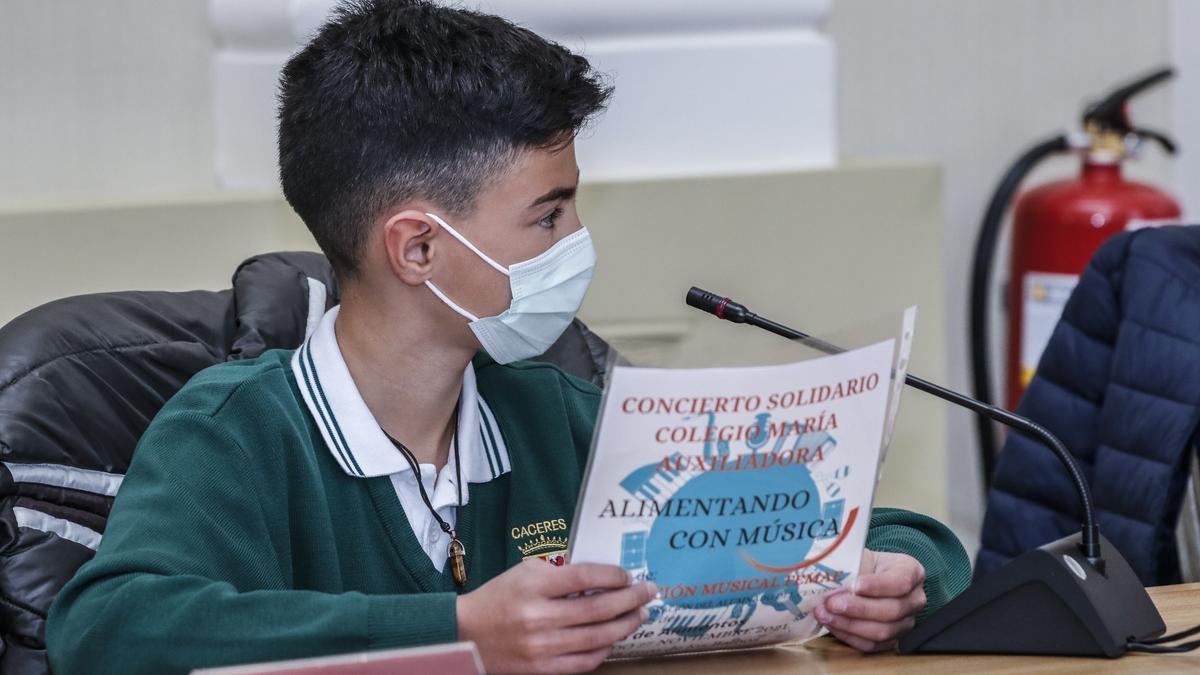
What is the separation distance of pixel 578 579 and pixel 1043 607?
360 millimetres

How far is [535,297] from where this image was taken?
4.01 feet

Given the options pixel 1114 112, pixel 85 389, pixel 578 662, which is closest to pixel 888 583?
pixel 578 662

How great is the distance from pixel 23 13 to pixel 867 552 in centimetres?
187

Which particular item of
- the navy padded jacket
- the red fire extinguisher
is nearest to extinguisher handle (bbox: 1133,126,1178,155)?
the red fire extinguisher

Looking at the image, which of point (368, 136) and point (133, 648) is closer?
point (133, 648)

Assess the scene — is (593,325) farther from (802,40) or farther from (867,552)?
(867,552)

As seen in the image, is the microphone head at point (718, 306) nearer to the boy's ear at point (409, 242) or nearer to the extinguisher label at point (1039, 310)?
the boy's ear at point (409, 242)

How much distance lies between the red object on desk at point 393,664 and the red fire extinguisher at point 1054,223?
6.65ft

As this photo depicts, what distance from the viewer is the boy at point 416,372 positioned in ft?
3.58

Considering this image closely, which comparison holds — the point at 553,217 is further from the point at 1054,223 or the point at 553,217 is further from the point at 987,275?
the point at 987,275

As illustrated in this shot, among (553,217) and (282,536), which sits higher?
(553,217)

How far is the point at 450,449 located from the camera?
4.09ft

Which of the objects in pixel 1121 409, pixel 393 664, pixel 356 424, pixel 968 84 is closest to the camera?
pixel 393 664

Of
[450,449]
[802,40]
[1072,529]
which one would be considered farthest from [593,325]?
[450,449]
